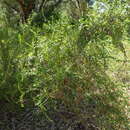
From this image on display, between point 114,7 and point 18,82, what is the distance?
1.37 metres

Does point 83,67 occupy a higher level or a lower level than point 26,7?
lower

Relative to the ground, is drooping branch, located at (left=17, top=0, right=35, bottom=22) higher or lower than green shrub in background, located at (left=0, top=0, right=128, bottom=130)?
higher

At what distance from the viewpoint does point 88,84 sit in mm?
3139

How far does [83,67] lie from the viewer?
312 centimetres

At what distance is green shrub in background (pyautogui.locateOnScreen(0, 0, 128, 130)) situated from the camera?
303cm

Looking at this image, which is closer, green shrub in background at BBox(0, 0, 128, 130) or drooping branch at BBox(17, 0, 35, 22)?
green shrub in background at BBox(0, 0, 128, 130)

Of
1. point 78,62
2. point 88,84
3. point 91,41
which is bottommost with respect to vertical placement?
point 88,84

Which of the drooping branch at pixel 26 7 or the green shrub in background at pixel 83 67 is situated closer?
the green shrub in background at pixel 83 67

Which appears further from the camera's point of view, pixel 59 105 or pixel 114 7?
pixel 59 105

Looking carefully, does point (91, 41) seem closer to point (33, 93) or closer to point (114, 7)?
point (114, 7)

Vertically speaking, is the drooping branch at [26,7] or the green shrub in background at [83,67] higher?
the drooping branch at [26,7]

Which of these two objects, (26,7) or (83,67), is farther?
(26,7)

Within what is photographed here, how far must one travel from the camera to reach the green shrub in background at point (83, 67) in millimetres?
3027

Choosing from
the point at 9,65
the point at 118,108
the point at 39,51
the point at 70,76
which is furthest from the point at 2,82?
Result: the point at 118,108
